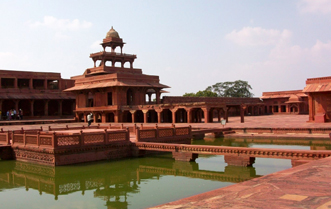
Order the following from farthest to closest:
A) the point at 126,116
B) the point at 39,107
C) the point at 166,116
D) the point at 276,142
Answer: the point at 39,107 → the point at 126,116 → the point at 166,116 → the point at 276,142

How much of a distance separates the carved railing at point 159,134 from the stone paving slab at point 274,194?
8.78 meters

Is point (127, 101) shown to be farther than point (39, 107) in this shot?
No

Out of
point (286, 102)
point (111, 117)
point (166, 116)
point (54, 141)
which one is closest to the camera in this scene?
point (54, 141)

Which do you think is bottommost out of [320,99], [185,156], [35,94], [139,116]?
[185,156]

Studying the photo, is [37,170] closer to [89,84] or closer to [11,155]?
[11,155]

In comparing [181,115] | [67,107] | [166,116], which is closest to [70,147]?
[166,116]

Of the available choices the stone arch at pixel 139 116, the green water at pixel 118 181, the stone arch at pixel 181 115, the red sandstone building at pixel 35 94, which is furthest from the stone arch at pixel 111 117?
the green water at pixel 118 181

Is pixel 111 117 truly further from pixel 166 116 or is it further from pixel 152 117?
pixel 166 116

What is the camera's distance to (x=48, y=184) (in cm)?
1081

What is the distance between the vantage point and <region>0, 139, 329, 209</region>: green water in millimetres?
8719

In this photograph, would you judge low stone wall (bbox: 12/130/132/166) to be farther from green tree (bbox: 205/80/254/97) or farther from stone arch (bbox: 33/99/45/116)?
green tree (bbox: 205/80/254/97)

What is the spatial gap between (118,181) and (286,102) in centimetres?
4333

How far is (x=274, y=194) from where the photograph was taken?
543 cm

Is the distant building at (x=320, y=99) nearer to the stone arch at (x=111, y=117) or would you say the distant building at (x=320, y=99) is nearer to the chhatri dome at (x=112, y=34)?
the stone arch at (x=111, y=117)
